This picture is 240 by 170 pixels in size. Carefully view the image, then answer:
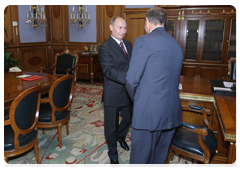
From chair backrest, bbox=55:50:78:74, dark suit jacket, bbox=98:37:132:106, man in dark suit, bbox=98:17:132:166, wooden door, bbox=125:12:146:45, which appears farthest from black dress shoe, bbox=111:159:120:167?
wooden door, bbox=125:12:146:45

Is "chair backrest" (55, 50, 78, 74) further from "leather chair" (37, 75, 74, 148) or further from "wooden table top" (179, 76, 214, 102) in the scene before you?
"wooden table top" (179, 76, 214, 102)

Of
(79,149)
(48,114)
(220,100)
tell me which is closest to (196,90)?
(220,100)

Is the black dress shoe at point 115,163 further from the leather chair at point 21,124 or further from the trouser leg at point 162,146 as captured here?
the leather chair at point 21,124

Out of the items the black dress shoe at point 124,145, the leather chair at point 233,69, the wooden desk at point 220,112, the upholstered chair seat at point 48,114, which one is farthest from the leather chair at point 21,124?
the leather chair at point 233,69

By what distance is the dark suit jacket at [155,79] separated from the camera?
1.48 meters

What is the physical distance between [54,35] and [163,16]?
6.74 meters

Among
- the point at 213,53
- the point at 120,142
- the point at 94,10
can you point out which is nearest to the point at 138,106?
the point at 120,142

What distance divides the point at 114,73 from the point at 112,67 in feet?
0.37

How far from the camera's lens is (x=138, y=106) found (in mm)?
1596

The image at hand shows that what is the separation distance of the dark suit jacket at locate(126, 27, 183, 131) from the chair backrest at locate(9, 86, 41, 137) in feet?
3.26

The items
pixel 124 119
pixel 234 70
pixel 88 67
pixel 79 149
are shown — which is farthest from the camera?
pixel 88 67

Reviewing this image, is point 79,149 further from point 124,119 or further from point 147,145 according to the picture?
point 147,145

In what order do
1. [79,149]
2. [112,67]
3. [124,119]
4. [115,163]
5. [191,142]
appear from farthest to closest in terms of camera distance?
[79,149] < [124,119] < [115,163] < [112,67] < [191,142]

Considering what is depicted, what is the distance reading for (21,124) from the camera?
1.94 m
